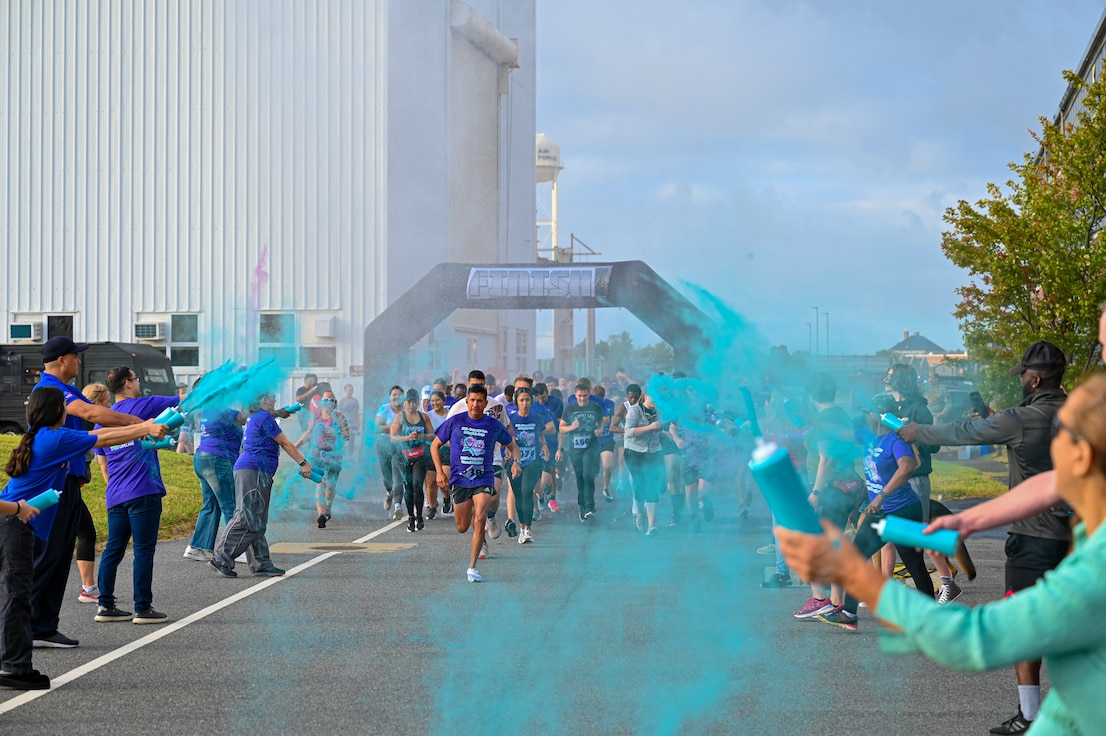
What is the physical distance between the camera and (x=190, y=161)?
25.2 meters

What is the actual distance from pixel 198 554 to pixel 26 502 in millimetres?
5979

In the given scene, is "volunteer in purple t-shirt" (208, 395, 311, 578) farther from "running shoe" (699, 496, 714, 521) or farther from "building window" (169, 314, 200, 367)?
"building window" (169, 314, 200, 367)

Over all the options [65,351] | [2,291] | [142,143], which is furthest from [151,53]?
[65,351]

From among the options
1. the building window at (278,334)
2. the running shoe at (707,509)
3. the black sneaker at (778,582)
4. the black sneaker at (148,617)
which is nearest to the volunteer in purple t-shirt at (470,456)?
the black sneaker at (778,582)

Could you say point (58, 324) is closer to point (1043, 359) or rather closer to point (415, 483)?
point (415, 483)

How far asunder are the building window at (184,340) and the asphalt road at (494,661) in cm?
1932

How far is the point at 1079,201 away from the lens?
62.7 ft

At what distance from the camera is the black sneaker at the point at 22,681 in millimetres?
6695

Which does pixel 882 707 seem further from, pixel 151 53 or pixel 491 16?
pixel 491 16

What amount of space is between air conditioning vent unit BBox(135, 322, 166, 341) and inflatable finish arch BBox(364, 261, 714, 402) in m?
8.38

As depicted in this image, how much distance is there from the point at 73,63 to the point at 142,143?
3.62 metres

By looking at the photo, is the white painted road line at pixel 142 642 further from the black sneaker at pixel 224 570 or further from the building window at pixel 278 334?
the building window at pixel 278 334

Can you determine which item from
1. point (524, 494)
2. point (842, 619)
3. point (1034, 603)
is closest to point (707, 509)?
point (524, 494)

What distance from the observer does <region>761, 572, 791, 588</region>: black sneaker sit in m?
10.7
